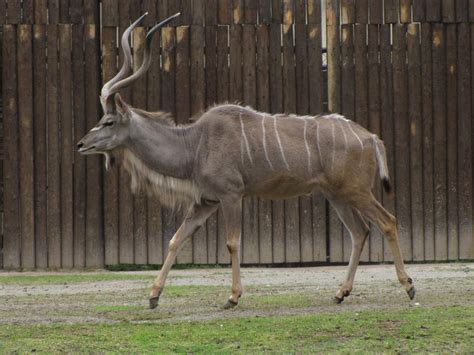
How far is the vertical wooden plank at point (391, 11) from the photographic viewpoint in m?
12.9

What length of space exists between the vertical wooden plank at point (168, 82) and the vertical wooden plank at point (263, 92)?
3.18ft

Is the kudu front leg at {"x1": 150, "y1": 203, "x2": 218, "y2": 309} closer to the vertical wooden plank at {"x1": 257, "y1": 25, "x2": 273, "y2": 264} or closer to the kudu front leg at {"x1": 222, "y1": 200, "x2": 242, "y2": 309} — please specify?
the kudu front leg at {"x1": 222, "y1": 200, "x2": 242, "y2": 309}

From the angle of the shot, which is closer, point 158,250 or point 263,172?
point 263,172

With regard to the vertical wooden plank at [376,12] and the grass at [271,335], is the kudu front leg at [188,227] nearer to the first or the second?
the grass at [271,335]

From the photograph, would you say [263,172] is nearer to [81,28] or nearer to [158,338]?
[158,338]

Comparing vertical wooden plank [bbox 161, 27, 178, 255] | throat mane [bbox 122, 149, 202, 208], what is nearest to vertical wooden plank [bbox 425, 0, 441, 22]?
vertical wooden plank [bbox 161, 27, 178, 255]

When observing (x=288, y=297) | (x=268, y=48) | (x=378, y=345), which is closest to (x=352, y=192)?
(x=288, y=297)

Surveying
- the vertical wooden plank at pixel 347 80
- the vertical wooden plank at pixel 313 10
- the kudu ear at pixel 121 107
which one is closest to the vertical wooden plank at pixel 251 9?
the vertical wooden plank at pixel 313 10

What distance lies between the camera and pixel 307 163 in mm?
9469

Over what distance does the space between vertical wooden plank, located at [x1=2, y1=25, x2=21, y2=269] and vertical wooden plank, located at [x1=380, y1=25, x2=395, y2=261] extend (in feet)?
13.7

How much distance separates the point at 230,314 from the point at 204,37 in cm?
503

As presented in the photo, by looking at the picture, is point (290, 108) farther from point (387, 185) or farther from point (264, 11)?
point (387, 185)

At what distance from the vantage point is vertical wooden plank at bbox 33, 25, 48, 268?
1274cm

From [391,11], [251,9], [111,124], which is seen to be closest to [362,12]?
[391,11]
